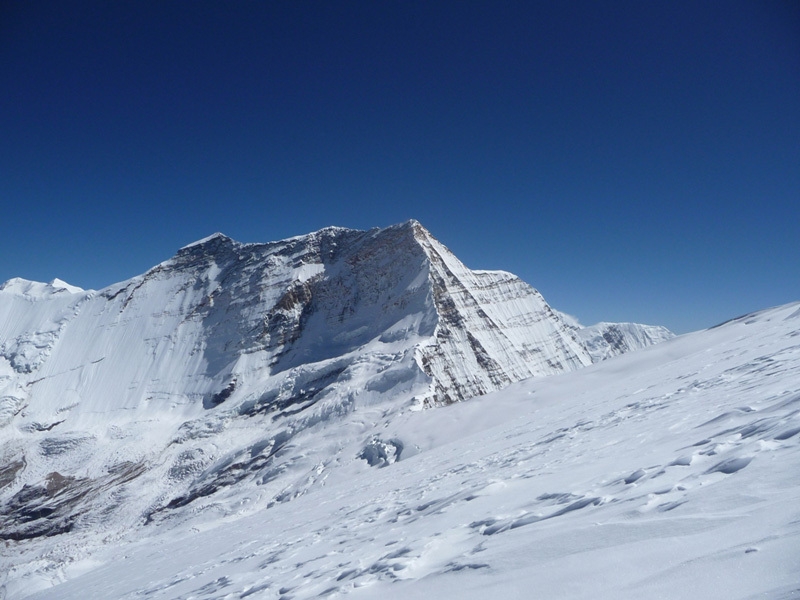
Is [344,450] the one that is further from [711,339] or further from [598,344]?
[598,344]

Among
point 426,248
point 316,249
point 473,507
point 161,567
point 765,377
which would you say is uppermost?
point 316,249

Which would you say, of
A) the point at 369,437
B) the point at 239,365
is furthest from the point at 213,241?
the point at 369,437

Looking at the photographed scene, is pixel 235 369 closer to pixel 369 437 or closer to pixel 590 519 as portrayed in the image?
pixel 369 437

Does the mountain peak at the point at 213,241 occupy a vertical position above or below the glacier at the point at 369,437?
above

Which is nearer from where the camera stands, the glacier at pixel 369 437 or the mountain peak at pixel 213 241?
the glacier at pixel 369 437

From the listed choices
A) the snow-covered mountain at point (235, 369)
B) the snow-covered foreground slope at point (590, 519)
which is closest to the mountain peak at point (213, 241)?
the snow-covered mountain at point (235, 369)

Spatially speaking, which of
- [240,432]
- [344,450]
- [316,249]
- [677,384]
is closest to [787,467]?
[677,384]

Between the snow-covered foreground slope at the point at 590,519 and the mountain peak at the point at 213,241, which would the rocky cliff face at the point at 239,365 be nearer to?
the mountain peak at the point at 213,241
